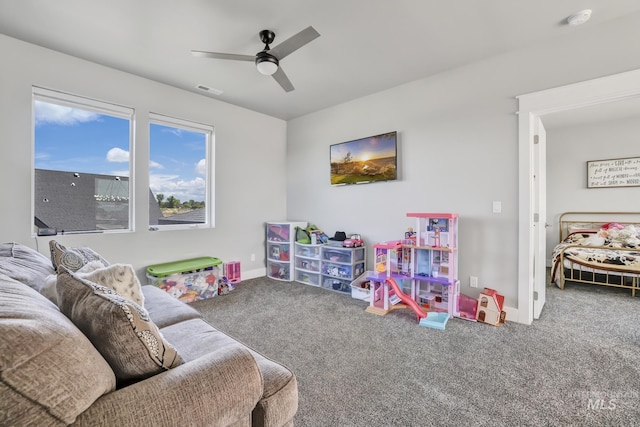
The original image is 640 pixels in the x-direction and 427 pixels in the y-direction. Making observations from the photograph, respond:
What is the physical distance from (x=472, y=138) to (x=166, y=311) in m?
3.24

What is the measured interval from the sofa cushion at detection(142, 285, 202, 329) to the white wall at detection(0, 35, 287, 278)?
1.56m

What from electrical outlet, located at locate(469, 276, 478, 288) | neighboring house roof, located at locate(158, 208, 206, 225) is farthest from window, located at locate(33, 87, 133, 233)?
electrical outlet, located at locate(469, 276, 478, 288)

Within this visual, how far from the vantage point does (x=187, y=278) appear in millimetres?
3352

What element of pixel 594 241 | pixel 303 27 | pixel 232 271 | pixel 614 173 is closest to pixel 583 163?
pixel 614 173

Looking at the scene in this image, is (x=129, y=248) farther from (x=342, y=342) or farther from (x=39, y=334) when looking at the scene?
(x=39, y=334)

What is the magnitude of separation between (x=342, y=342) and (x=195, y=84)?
11.2 ft

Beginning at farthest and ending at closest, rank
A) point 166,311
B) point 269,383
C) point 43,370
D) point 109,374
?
point 166,311 → point 269,383 → point 109,374 → point 43,370

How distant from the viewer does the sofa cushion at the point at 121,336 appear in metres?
0.86

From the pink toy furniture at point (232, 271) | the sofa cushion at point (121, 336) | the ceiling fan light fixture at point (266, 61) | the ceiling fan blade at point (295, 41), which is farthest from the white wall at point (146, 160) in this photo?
the sofa cushion at point (121, 336)

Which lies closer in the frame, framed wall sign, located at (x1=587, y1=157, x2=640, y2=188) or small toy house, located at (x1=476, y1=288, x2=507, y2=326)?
small toy house, located at (x1=476, y1=288, x2=507, y2=326)

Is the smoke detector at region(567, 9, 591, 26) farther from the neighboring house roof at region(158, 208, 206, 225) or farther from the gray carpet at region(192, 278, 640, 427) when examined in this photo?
the neighboring house roof at region(158, 208, 206, 225)

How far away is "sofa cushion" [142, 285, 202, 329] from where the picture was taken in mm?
1677
